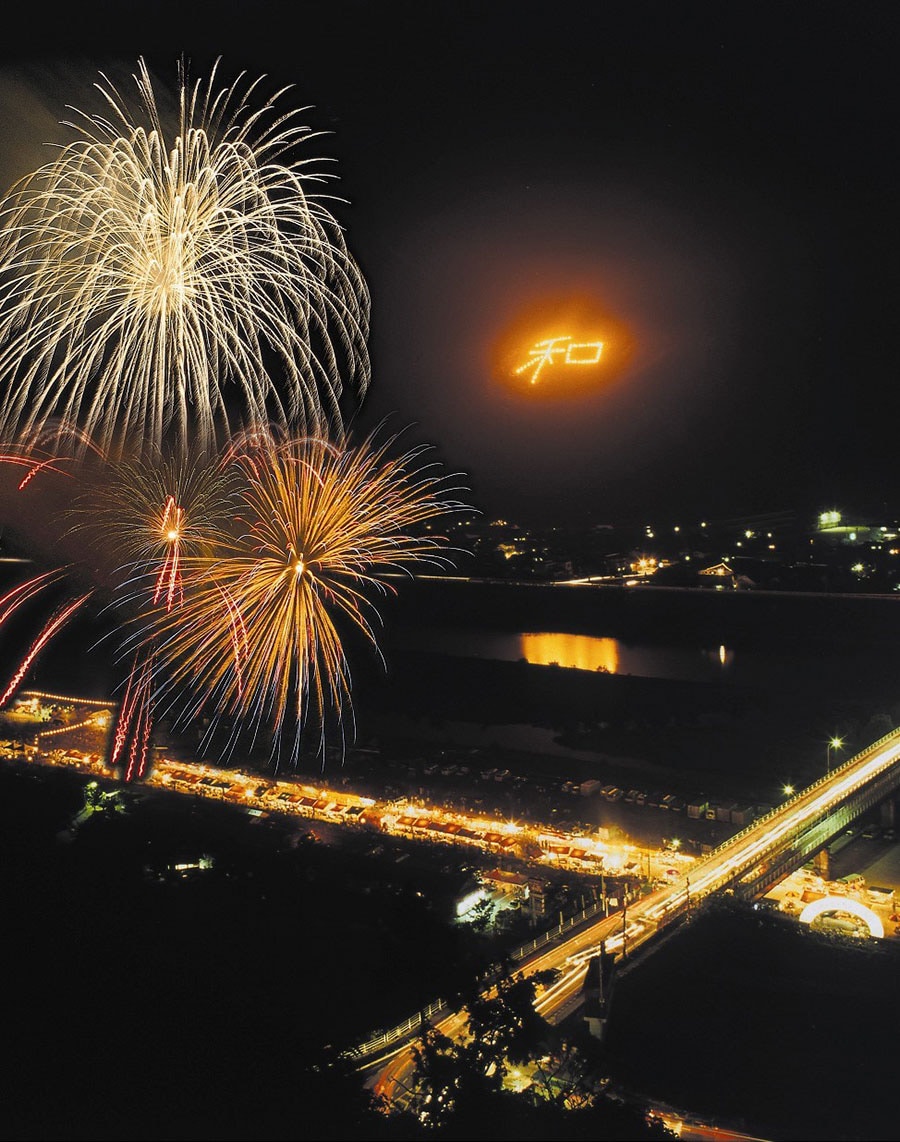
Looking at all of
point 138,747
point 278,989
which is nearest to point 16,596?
point 278,989

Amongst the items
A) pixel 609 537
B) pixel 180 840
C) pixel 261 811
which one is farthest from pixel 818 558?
pixel 180 840

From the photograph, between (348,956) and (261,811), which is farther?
(261,811)

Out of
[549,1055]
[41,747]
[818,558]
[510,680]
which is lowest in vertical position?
[549,1055]

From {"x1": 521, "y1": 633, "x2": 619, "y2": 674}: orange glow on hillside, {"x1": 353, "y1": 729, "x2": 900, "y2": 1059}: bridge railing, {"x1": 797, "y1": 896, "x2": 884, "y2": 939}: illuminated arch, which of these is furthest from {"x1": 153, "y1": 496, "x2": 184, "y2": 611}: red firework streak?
{"x1": 521, "y1": 633, "x2": 619, "y2": 674}: orange glow on hillside

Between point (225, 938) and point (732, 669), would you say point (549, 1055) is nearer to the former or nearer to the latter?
point (225, 938)

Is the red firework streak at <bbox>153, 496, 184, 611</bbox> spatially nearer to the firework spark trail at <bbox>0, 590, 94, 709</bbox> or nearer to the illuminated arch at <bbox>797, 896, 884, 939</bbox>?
the firework spark trail at <bbox>0, 590, 94, 709</bbox>

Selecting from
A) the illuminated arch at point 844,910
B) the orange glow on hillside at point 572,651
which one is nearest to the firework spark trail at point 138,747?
the illuminated arch at point 844,910
